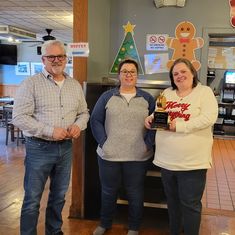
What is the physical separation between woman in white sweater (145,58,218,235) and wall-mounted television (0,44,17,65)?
1089cm

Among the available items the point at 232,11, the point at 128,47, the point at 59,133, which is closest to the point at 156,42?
the point at 128,47

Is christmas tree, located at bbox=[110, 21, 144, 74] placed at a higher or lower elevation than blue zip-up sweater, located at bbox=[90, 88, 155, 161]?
higher

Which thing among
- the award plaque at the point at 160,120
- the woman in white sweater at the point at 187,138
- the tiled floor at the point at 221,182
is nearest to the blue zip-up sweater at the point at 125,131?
the woman in white sweater at the point at 187,138

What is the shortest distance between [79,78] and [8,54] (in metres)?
10.1

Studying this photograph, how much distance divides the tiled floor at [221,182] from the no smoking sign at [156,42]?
1.78 meters

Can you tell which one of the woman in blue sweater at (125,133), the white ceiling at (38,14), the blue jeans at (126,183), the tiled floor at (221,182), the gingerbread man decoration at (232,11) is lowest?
the tiled floor at (221,182)

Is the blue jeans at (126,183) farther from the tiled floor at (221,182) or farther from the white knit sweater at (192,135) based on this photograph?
the tiled floor at (221,182)

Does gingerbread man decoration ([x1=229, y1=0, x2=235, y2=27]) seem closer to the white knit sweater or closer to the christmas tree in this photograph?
the christmas tree

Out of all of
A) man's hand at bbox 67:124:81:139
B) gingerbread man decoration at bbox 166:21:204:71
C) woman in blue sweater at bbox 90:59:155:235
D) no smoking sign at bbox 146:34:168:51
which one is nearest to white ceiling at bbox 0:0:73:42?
no smoking sign at bbox 146:34:168:51

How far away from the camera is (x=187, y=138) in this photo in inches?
85.1

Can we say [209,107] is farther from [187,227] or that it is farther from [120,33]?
[120,33]

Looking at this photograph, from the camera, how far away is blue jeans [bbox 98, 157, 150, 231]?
2520 millimetres

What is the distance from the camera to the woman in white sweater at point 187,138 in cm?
215

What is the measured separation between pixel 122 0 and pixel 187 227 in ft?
7.23
